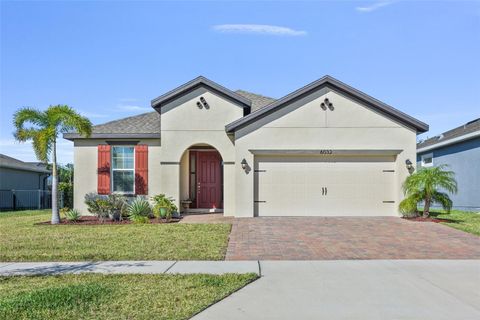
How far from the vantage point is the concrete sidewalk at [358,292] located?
529 centimetres

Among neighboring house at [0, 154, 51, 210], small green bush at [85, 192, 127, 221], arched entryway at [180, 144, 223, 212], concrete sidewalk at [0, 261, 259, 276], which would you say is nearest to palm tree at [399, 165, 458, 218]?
arched entryway at [180, 144, 223, 212]

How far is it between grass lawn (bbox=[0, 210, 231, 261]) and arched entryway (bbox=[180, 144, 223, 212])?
4.10m

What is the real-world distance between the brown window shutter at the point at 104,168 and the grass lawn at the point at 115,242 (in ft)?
10.3

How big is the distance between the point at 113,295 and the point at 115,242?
4.79 m

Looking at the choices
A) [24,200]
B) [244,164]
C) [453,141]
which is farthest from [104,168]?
[453,141]

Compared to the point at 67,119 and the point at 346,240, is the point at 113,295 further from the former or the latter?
the point at 67,119

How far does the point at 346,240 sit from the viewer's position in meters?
10.7

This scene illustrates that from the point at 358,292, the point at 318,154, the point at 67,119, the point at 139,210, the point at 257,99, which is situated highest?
the point at 257,99

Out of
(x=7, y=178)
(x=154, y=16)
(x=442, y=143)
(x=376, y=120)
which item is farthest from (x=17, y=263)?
(x=7, y=178)

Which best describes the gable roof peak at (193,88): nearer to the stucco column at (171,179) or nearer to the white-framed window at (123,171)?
the white-framed window at (123,171)

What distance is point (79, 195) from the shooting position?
17.3 metres

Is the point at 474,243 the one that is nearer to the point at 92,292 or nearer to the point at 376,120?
the point at 376,120

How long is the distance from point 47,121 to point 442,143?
59.4 ft

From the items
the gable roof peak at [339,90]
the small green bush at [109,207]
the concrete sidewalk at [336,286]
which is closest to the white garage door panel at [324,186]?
the gable roof peak at [339,90]
